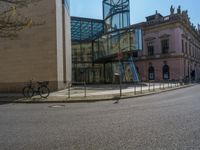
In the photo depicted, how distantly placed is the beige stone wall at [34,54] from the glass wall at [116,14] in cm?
2712

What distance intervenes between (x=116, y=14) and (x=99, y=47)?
23.8 ft

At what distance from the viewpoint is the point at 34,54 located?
2727cm

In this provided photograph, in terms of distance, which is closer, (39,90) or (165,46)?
(39,90)

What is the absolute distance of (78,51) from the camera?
54.8 meters

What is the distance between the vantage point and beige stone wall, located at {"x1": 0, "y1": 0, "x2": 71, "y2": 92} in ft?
A: 87.7

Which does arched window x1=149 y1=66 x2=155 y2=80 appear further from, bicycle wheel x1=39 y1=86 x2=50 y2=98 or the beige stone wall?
bicycle wheel x1=39 y1=86 x2=50 y2=98

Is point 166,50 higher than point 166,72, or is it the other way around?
point 166,50

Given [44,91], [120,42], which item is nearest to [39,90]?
[44,91]

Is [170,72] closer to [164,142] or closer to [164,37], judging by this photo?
[164,37]

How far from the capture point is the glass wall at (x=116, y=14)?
53125 millimetres

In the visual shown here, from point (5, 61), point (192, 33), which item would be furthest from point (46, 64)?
point (192, 33)

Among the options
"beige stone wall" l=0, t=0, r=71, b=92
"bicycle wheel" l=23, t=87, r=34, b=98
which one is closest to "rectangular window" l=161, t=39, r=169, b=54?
"beige stone wall" l=0, t=0, r=71, b=92

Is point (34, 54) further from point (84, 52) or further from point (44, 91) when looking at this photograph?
point (84, 52)

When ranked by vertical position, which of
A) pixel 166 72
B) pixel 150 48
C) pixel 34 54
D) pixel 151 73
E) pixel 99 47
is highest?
pixel 150 48
